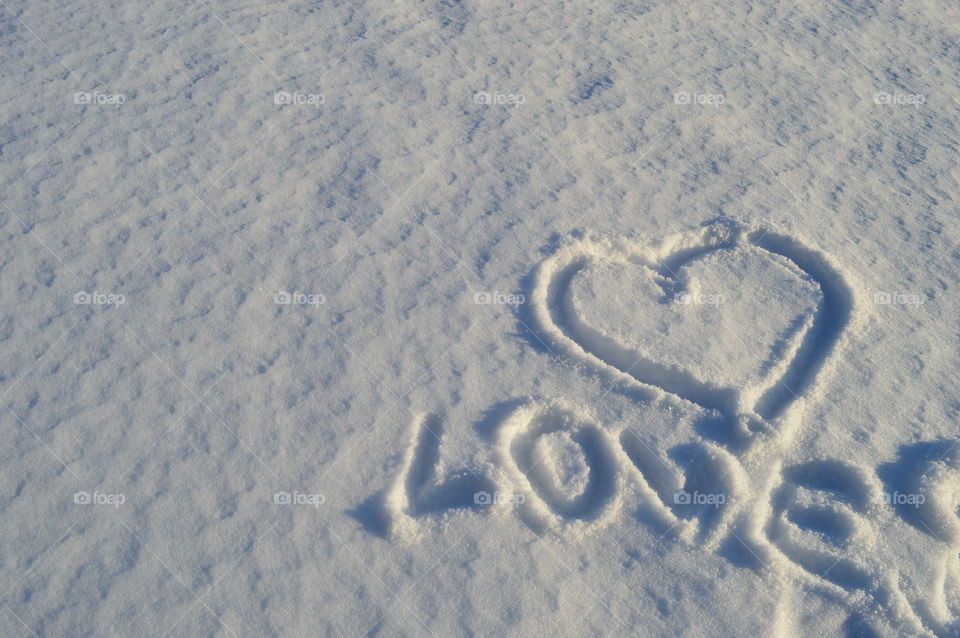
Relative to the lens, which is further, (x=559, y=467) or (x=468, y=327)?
(x=468, y=327)

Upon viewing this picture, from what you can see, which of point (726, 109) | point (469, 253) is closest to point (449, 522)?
point (469, 253)

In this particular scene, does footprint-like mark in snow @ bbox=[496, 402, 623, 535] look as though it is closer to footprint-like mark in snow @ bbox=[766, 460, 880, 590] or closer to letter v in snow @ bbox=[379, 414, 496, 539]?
letter v in snow @ bbox=[379, 414, 496, 539]

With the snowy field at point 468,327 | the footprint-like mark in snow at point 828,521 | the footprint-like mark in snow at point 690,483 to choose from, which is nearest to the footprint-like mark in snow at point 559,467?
the snowy field at point 468,327

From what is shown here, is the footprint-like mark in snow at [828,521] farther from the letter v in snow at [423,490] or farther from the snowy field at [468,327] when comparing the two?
the letter v in snow at [423,490]

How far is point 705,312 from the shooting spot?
394 centimetres

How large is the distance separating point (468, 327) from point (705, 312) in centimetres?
118

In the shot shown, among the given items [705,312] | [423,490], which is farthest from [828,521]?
[423,490]

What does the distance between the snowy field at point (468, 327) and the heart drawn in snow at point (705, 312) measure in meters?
0.02

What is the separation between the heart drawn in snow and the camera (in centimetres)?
369

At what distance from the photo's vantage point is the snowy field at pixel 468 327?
10.2 feet

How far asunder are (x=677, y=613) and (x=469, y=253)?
1974 mm

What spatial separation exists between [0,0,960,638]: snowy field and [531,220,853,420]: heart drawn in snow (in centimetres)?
2

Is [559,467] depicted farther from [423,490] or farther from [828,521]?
[828,521]

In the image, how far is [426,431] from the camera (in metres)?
3.48
